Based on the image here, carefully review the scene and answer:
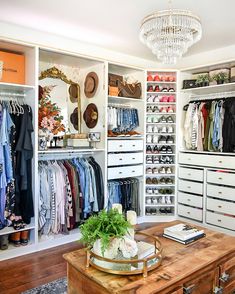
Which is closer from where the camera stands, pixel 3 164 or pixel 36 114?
pixel 3 164

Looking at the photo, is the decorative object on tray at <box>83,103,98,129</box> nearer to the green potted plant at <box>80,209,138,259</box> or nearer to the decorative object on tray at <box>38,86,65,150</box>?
the decorative object on tray at <box>38,86,65,150</box>

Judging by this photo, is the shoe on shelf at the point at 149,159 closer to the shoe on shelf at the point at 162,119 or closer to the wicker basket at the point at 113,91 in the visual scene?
the shoe on shelf at the point at 162,119

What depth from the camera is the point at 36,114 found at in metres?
2.94

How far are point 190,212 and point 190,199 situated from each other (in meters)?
0.19

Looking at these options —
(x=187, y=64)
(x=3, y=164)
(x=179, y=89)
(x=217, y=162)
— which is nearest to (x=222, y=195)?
(x=217, y=162)

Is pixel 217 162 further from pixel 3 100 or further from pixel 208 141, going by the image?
pixel 3 100

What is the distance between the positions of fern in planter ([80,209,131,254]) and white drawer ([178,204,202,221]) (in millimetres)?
2437

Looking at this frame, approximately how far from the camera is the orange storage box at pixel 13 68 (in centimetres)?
285

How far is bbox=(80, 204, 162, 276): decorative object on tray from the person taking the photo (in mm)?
1508

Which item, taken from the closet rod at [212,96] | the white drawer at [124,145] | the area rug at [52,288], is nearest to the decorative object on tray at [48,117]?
the white drawer at [124,145]

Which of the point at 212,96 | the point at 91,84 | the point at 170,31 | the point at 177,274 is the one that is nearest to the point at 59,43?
the point at 91,84

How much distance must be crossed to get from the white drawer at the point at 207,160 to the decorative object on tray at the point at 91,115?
1352 millimetres

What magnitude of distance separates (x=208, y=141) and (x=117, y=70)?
5.44ft

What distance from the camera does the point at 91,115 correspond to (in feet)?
12.1
